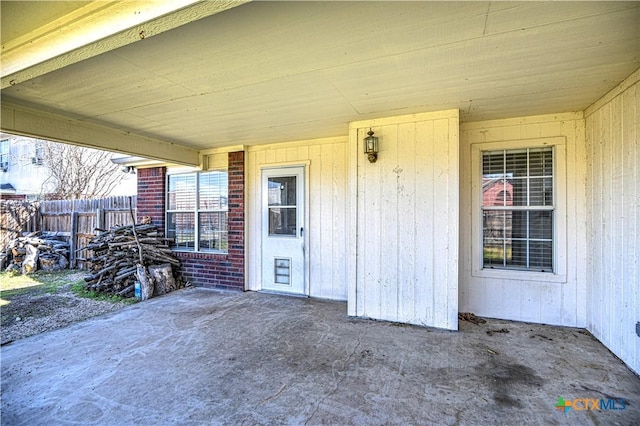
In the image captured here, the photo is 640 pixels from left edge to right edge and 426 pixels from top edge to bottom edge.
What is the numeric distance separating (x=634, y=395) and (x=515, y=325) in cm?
141

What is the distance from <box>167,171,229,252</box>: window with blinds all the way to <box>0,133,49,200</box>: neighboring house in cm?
1024

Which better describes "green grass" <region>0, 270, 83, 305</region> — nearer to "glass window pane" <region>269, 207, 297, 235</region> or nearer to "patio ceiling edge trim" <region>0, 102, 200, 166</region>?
"patio ceiling edge trim" <region>0, 102, 200, 166</region>

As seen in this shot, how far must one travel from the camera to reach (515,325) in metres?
3.70

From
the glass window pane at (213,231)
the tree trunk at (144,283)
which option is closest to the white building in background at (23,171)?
the glass window pane at (213,231)

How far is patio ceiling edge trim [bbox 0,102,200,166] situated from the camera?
326cm

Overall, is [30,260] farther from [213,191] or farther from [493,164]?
[493,164]

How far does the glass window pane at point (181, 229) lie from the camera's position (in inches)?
235

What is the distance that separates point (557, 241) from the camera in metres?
3.74

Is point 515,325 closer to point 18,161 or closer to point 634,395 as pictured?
point 634,395

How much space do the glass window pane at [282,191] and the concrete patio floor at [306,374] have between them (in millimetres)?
2088

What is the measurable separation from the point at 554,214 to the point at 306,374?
11.9 feet

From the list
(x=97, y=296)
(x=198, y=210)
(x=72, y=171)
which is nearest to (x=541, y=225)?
(x=198, y=210)

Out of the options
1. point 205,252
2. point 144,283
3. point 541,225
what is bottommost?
point 144,283

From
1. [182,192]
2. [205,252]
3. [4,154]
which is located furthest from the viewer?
[4,154]
